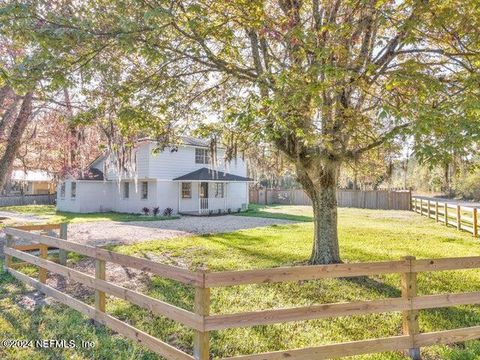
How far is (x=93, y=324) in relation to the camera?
4926mm

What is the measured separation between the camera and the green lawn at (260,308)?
428 cm

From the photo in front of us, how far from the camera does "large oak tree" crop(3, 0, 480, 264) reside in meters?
5.10

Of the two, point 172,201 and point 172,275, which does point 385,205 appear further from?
point 172,275

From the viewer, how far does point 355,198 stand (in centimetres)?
2898

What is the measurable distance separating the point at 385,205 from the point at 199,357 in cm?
2632

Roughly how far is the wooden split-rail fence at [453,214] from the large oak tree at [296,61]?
27.8 feet

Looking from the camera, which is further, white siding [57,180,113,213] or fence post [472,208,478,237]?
white siding [57,180,113,213]

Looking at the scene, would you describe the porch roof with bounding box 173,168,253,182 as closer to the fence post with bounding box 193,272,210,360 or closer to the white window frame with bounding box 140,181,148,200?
the white window frame with bounding box 140,181,148,200

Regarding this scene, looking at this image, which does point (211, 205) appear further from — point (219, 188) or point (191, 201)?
point (219, 188)

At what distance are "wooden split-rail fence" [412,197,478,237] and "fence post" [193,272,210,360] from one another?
12898mm

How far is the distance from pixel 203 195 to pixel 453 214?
46.8 ft

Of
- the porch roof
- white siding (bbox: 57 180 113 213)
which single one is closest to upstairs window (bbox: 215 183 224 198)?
the porch roof

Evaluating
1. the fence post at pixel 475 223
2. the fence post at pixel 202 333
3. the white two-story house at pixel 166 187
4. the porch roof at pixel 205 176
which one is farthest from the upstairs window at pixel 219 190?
the fence post at pixel 202 333

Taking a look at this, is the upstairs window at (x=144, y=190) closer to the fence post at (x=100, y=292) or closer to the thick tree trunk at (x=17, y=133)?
the thick tree trunk at (x=17, y=133)
